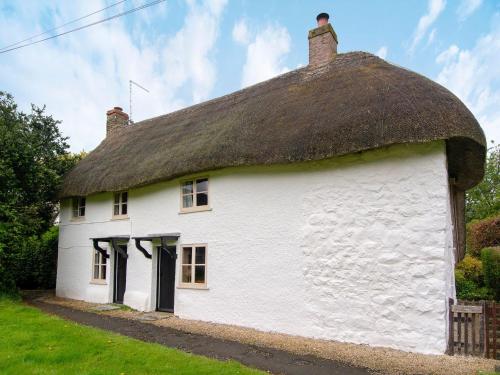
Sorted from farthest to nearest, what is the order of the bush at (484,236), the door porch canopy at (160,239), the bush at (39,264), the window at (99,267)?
the bush at (39,264) < the bush at (484,236) < the window at (99,267) < the door porch canopy at (160,239)

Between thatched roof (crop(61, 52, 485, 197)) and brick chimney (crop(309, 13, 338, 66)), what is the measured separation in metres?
0.32

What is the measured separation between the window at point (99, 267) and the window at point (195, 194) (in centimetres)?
451

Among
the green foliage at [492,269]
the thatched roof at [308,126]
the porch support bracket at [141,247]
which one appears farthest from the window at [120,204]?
the green foliage at [492,269]

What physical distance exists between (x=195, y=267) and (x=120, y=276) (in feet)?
13.0

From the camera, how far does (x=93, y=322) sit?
1016 cm

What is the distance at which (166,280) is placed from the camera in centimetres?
1198

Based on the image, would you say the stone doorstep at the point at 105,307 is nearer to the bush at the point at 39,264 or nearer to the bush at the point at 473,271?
the bush at the point at 39,264

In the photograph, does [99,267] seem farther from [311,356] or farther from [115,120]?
[311,356]

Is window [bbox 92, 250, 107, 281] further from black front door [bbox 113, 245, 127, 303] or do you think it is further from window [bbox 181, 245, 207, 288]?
window [bbox 181, 245, 207, 288]

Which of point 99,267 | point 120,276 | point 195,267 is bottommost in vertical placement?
point 120,276

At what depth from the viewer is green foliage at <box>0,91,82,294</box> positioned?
502 inches

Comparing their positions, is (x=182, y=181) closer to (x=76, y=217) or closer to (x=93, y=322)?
(x=93, y=322)

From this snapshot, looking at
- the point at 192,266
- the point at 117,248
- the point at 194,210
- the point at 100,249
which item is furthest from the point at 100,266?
the point at 194,210

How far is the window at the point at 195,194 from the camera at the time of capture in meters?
11.1
